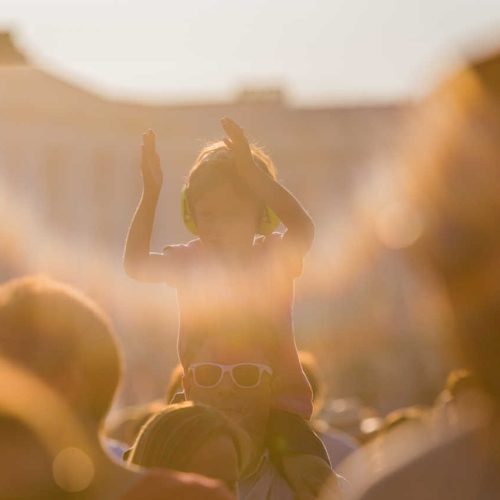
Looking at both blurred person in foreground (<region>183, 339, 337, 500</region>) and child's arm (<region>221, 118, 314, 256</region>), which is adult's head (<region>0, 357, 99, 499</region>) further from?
child's arm (<region>221, 118, 314, 256</region>)

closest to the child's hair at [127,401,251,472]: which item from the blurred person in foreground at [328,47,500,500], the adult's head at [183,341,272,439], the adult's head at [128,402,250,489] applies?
the adult's head at [128,402,250,489]

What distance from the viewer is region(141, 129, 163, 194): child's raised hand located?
3.46 m

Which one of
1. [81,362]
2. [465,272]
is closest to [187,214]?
[81,362]

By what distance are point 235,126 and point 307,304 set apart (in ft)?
153

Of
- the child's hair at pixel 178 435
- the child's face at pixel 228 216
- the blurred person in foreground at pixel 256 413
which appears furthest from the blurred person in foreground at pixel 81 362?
the child's face at pixel 228 216

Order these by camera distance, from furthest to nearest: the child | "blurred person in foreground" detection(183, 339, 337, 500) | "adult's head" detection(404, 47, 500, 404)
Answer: the child, "blurred person in foreground" detection(183, 339, 337, 500), "adult's head" detection(404, 47, 500, 404)

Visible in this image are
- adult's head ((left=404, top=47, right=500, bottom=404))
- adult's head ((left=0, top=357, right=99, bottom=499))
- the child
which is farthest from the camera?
the child

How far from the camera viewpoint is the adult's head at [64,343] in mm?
2008

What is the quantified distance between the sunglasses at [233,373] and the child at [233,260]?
57mm

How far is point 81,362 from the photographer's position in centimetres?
203

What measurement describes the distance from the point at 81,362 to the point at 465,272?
0.88 m

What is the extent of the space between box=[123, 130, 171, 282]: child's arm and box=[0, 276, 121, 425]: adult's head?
4.40 ft

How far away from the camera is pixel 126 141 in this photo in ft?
154

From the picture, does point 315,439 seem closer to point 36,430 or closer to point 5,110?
point 36,430
